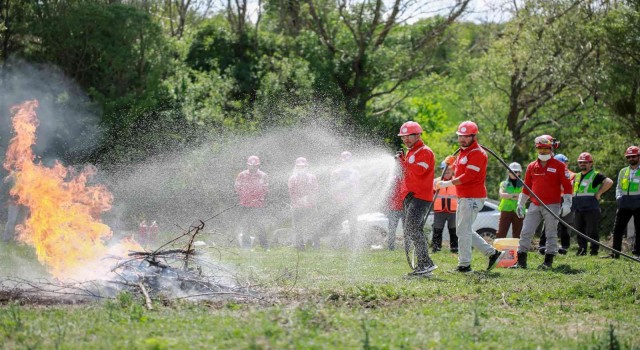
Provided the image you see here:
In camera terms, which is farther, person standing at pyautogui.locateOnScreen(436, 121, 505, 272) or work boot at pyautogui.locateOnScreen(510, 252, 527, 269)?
work boot at pyautogui.locateOnScreen(510, 252, 527, 269)

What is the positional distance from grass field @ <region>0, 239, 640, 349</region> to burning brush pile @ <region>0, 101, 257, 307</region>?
1.42 ft

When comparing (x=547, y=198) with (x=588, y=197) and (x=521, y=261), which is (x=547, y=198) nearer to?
(x=521, y=261)

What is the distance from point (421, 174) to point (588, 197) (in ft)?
20.8

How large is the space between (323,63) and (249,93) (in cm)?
325

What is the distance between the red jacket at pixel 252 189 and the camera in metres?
17.1

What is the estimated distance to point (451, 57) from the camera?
113 ft

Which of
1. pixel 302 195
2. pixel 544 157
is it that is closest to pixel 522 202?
pixel 544 157

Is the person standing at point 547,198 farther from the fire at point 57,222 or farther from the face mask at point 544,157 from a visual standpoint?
the fire at point 57,222

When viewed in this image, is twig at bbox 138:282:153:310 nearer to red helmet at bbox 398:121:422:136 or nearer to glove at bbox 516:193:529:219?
red helmet at bbox 398:121:422:136

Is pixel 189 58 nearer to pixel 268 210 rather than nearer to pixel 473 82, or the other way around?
pixel 268 210

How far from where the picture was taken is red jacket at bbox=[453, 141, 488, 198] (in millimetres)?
11391

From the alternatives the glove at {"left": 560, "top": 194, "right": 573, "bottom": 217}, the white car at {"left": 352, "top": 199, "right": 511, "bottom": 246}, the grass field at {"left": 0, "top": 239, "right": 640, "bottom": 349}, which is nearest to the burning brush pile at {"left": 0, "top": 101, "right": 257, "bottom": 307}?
the grass field at {"left": 0, "top": 239, "right": 640, "bottom": 349}

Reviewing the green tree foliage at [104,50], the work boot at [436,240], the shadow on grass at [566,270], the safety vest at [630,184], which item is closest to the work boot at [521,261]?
the shadow on grass at [566,270]

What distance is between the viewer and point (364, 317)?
7387 millimetres
